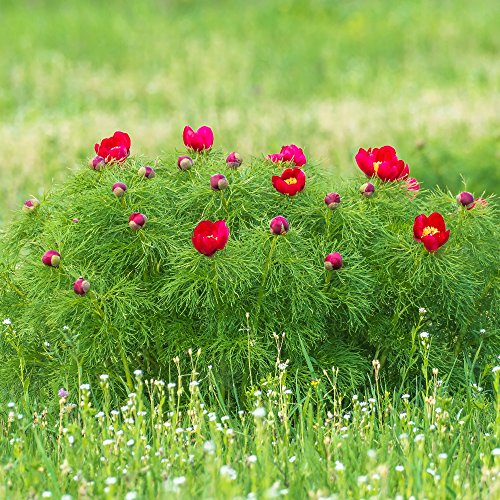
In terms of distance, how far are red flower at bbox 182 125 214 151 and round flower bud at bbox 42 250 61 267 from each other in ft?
3.01

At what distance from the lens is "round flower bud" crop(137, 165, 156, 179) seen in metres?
4.18

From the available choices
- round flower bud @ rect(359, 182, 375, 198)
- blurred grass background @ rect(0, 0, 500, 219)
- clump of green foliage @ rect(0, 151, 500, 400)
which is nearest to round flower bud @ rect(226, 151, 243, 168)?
clump of green foliage @ rect(0, 151, 500, 400)

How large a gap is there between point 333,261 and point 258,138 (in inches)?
279

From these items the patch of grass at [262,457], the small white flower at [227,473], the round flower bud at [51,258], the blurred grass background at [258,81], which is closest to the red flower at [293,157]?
the patch of grass at [262,457]

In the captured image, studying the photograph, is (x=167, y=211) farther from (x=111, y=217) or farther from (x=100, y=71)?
(x=100, y=71)

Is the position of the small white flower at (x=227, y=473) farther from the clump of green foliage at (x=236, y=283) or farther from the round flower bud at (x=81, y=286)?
the round flower bud at (x=81, y=286)

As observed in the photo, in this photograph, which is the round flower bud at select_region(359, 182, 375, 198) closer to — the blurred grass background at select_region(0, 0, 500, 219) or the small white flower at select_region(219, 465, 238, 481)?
the small white flower at select_region(219, 465, 238, 481)

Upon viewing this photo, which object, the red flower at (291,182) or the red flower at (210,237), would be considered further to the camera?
the red flower at (291,182)

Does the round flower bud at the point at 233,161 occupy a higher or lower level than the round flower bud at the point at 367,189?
higher

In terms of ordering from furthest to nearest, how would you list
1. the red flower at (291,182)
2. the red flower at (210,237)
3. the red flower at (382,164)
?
the red flower at (382,164) < the red flower at (291,182) < the red flower at (210,237)

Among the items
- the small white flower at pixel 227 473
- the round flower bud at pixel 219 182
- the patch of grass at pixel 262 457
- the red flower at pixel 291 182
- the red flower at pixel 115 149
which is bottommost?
the patch of grass at pixel 262 457

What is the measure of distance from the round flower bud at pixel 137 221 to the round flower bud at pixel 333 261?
2.43 feet

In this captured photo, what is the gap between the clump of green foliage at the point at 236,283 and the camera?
157 inches

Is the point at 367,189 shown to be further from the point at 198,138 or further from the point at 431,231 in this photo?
the point at 198,138
